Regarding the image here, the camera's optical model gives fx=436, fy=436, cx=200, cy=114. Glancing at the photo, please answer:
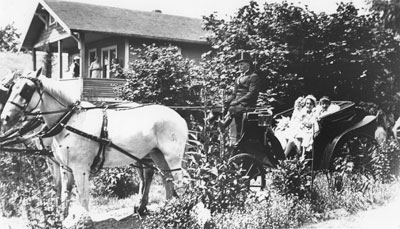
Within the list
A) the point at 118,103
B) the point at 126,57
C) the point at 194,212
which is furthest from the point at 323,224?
the point at 126,57

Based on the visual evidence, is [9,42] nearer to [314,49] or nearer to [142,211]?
[314,49]

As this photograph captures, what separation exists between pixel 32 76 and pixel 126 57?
14.2 metres

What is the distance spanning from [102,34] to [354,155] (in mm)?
14487

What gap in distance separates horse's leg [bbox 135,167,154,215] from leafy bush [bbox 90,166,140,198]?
4.63 ft

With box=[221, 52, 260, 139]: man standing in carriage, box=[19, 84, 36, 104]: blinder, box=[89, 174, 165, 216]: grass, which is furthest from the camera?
box=[89, 174, 165, 216]: grass

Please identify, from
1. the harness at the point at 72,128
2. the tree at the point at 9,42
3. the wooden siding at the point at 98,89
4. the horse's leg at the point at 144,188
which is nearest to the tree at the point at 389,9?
the harness at the point at 72,128

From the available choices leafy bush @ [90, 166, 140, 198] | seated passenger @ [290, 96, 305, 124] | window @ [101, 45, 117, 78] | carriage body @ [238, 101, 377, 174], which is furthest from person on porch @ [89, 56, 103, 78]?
carriage body @ [238, 101, 377, 174]

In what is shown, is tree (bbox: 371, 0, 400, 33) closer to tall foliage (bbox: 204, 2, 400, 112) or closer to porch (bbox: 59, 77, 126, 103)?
tall foliage (bbox: 204, 2, 400, 112)

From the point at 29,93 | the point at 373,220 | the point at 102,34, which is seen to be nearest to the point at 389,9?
the point at 373,220

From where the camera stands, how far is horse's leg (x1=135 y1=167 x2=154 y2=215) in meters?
6.71

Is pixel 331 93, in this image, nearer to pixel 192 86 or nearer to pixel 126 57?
pixel 192 86

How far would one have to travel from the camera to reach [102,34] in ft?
62.2

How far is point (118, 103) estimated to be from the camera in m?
6.61

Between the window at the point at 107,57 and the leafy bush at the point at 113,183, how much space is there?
1296 centimetres
